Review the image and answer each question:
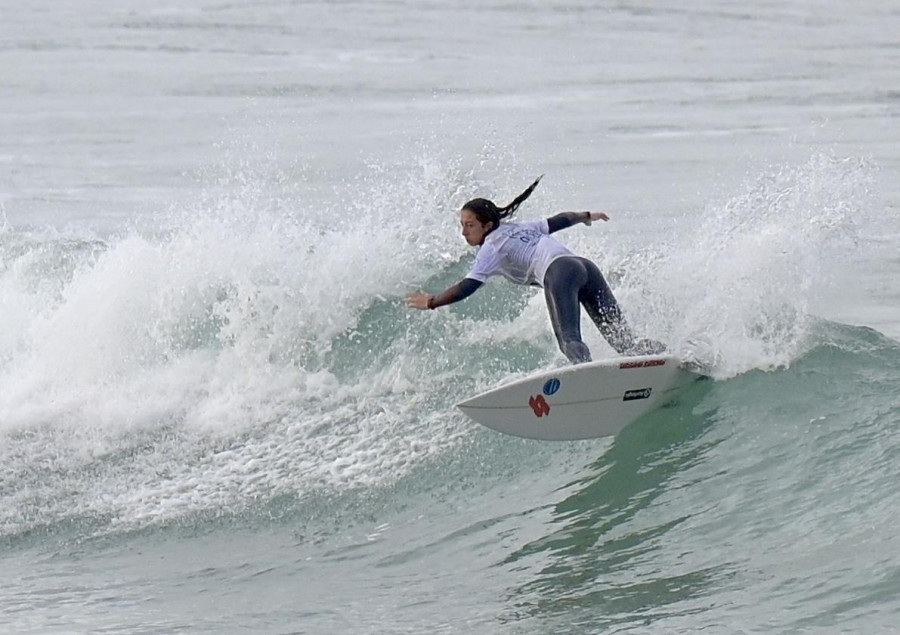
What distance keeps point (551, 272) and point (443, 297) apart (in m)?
0.83

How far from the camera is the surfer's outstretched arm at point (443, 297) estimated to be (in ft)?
30.3

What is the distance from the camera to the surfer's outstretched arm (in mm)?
9242

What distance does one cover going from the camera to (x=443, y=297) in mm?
9328

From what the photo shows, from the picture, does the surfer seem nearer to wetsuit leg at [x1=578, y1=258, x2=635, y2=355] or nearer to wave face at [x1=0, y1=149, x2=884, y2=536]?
wetsuit leg at [x1=578, y1=258, x2=635, y2=355]

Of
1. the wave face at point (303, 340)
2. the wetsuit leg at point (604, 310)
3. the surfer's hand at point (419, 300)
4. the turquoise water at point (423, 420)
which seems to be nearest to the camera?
the turquoise water at point (423, 420)

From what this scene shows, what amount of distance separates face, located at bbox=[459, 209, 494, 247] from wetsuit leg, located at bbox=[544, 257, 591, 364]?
504mm

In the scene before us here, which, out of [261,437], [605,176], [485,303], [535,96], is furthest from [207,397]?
[535,96]

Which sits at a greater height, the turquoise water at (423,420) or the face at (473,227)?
the face at (473,227)

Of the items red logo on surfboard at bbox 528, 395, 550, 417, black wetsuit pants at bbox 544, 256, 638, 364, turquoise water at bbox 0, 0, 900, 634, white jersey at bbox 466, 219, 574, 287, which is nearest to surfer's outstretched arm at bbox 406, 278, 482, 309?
white jersey at bbox 466, 219, 574, 287

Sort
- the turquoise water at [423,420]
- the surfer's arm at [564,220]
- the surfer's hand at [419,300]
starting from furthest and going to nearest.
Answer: the surfer's arm at [564,220], the surfer's hand at [419,300], the turquoise water at [423,420]

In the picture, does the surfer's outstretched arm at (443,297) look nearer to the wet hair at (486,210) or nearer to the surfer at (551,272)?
the surfer at (551,272)

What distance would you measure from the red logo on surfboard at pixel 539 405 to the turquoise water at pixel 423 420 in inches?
20.5

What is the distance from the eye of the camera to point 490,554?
8695mm

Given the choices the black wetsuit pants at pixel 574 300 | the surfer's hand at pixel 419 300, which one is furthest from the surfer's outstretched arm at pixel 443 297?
the black wetsuit pants at pixel 574 300
